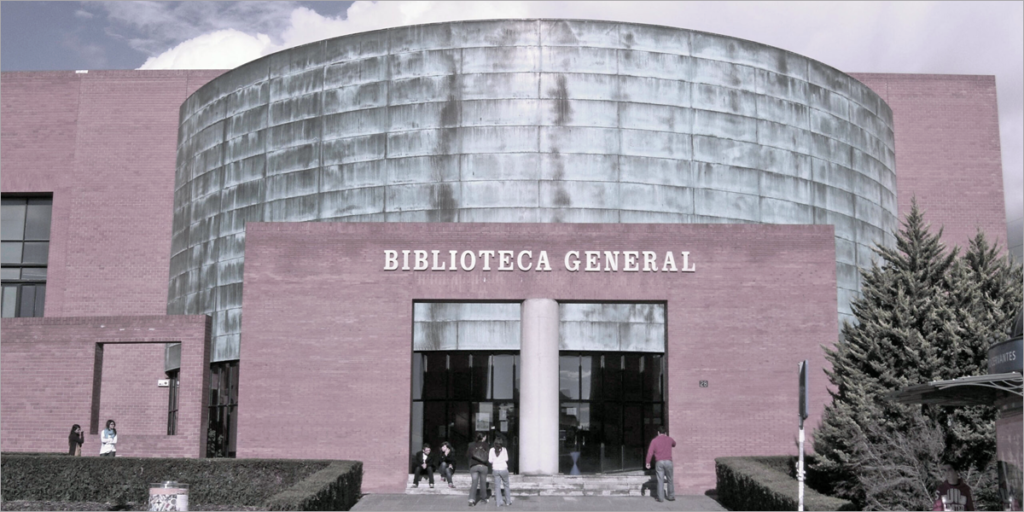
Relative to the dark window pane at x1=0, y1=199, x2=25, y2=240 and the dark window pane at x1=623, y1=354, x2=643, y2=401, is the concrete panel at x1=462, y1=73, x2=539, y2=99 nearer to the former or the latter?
the dark window pane at x1=623, y1=354, x2=643, y2=401

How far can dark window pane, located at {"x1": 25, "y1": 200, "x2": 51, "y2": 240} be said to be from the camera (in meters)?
50.2

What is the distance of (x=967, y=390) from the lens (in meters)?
15.7

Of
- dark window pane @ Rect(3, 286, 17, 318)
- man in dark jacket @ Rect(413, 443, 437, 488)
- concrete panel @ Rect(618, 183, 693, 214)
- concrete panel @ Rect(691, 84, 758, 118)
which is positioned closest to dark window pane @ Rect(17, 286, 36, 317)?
dark window pane @ Rect(3, 286, 17, 318)

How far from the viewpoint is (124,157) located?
161 ft

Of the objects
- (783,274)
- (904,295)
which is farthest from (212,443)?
(904,295)

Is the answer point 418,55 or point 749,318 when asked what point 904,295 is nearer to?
point 749,318

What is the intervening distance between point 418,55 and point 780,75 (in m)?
13.7

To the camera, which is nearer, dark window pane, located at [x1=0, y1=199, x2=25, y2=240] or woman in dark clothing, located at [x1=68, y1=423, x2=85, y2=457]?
woman in dark clothing, located at [x1=68, y1=423, x2=85, y2=457]

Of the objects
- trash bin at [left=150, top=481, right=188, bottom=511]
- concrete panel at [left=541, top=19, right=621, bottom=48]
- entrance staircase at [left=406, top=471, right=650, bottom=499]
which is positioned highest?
concrete panel at [left=541, top=19, right=621, bottom=48]

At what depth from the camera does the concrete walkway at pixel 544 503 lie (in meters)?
23.6

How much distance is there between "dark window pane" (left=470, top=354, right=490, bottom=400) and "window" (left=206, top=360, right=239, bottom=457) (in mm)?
9639

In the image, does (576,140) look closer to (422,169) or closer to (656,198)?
(656,198)

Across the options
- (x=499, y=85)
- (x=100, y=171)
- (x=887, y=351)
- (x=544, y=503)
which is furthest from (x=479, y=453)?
(x=100, y=171)

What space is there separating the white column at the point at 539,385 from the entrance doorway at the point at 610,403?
11474mm
